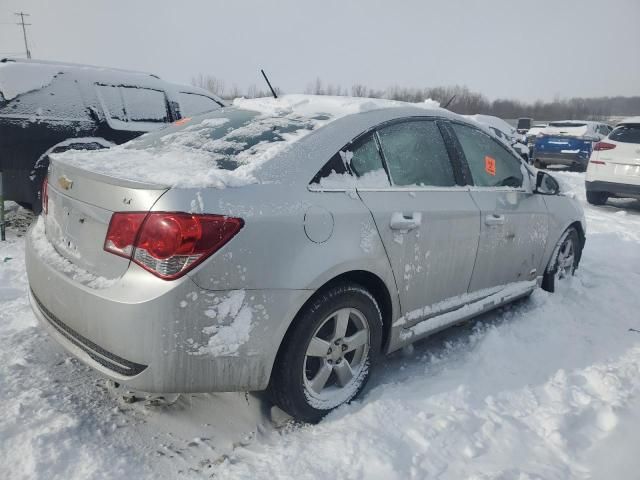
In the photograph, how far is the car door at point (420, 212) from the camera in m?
2.50

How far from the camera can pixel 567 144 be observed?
1477 centimetres

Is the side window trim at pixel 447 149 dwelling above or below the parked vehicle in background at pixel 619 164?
above

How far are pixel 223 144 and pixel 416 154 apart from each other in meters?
1.14

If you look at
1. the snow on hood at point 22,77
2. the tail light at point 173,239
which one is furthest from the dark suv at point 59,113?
the tail light at point 173,239

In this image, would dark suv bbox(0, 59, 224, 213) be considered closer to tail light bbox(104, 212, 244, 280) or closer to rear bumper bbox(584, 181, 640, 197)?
tail light bbox(104, 212, 244, 280)

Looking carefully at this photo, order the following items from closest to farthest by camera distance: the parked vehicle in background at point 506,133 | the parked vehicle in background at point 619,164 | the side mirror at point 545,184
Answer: the side mirror at point 545,184, the parked vehicle in background at point 619,164, the parked vehicle in background at point 506,133

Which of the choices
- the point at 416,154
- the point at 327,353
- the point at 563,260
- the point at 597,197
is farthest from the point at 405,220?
the point at 597,197

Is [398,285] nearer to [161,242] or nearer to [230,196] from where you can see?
[230,196]

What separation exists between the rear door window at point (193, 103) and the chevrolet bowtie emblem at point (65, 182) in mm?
4386

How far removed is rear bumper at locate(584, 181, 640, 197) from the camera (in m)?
8.25

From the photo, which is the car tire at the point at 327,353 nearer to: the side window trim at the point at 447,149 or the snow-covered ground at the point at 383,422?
the snow-covered ground at the point at 383,422

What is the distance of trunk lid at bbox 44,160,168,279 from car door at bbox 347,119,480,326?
108 centimetres

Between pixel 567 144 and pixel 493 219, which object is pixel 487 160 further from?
pixel 567 144

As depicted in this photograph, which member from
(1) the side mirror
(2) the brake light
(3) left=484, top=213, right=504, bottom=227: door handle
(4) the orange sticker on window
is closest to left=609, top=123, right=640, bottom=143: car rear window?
(2) the brake light
